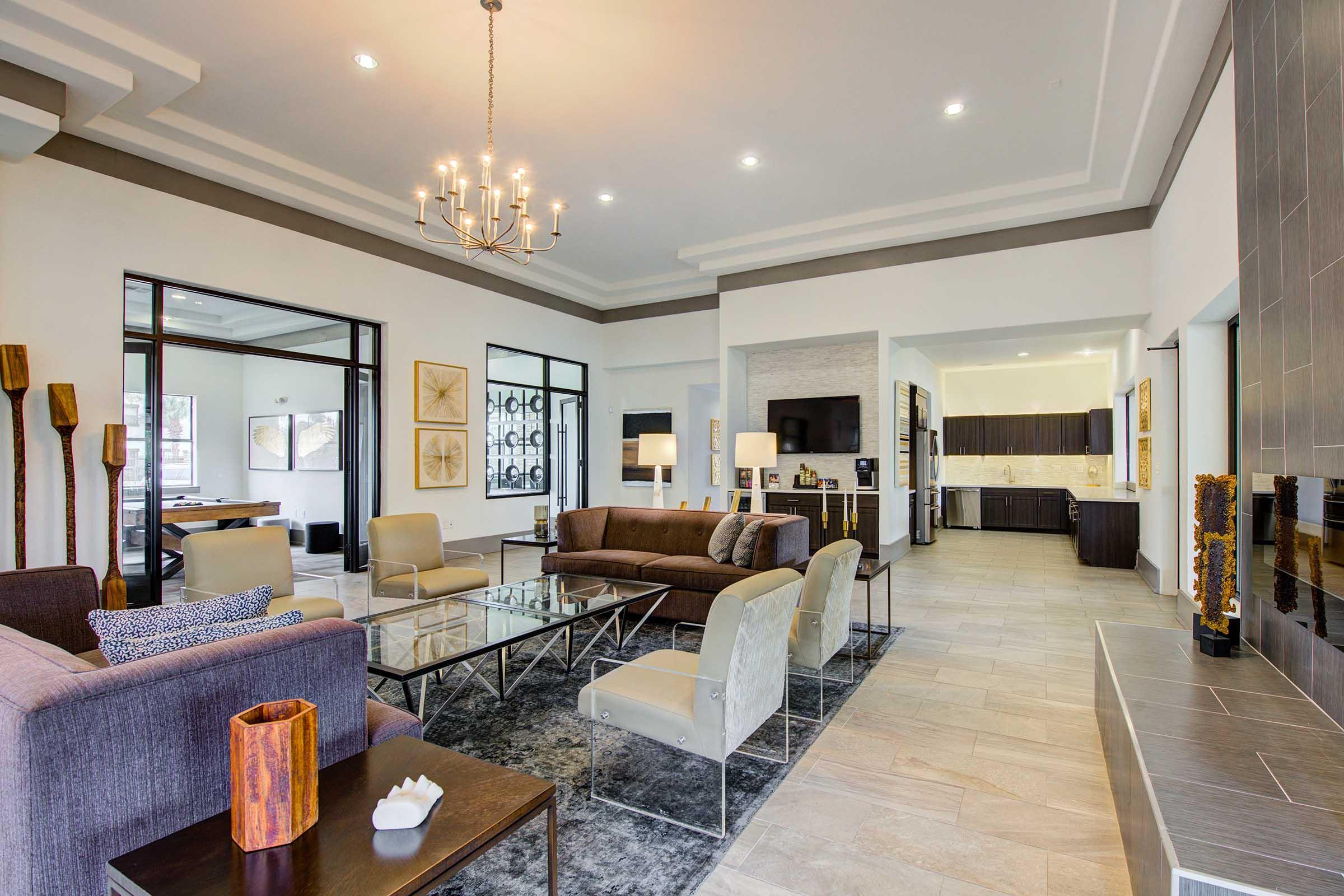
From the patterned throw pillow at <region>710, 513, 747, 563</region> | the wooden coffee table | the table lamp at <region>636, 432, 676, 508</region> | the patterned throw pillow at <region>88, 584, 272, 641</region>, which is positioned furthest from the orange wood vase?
the table lamp at <region>636, 432, 676, 508</region>

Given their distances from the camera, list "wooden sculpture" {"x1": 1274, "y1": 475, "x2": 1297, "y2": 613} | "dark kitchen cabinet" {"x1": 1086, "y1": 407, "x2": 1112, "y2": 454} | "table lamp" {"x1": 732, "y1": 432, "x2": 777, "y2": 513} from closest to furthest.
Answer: "wooden sculpture" {"x1": 1274, "y1": 475, "x2": 1297, "y2": 613} < "table lamp" {"x1": 732, "y1": 432, "x2": 777, "y2": 513} < "dark kitchen cabinet" {"x1": 1086, "y1": 407, "x2": 1112, "y2": 454}

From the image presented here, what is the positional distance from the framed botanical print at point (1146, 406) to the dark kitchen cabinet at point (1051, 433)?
543cm

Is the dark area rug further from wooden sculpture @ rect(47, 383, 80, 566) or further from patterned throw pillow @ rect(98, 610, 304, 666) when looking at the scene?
wooden sculpture @ rect(47, 383, 80, 566)

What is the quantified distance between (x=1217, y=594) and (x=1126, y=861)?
1.37 metres

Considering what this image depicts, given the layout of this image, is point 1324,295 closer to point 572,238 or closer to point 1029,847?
point 1029,847

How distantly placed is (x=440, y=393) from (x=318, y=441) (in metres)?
2.10

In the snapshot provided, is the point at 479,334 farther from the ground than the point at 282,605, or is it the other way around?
the point at 479,334

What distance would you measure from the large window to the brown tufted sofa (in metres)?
3.40

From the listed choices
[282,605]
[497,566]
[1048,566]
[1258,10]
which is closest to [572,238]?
[497,566]

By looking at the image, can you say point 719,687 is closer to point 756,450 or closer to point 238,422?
point 756,450

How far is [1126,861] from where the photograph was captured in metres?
2.07

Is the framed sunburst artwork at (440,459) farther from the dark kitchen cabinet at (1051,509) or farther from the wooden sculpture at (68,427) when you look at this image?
the dark kitchen cabinet at (1051,509)

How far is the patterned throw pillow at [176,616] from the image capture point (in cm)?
175

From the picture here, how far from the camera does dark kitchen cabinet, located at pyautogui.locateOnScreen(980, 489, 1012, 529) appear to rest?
487 inches
